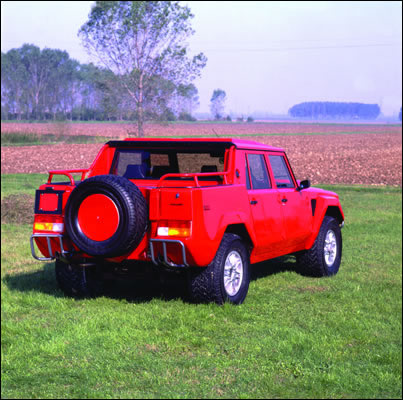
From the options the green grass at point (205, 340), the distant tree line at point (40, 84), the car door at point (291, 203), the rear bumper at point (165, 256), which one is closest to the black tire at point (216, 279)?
the green grass at point (205, 340)

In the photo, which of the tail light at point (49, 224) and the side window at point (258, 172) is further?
the side window at point (258, 172)

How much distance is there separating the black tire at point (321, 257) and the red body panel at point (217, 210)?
127 mm

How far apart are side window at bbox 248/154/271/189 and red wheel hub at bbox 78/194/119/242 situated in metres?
2.03

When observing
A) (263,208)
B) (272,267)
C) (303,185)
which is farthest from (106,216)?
(272,267)

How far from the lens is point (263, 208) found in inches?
313

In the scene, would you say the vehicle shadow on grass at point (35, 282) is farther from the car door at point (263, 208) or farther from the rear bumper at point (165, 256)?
the car door at point (263, 208)

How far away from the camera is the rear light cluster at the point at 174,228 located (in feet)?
21.7

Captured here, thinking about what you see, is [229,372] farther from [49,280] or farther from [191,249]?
[49,280]

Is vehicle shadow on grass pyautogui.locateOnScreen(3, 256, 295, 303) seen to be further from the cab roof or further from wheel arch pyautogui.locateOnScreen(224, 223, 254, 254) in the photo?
the cab roof

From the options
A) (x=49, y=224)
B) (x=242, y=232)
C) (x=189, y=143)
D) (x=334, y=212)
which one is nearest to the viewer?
(x=49, y=224)

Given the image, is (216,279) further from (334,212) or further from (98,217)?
(334,212)

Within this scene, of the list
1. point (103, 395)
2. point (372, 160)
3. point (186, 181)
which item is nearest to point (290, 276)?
point (186, 181)

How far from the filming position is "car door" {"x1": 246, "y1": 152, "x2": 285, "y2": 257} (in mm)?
7800

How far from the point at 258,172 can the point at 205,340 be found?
2817 millimetres
